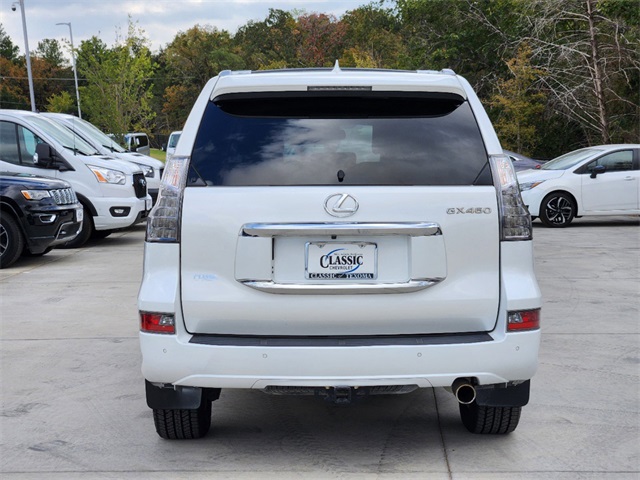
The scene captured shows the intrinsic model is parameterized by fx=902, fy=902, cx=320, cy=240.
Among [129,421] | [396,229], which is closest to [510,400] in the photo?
[396,229]

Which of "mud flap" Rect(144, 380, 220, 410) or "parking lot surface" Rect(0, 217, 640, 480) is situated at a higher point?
"mud flap" Rect(144, 380, 220, 410)

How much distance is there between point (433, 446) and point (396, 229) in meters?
1.35

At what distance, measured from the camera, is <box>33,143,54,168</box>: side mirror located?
13.6 m

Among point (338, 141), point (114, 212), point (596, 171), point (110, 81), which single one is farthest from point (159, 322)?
point (110, 81)

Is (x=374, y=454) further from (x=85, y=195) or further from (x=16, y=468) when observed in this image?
(x=85, y=195)

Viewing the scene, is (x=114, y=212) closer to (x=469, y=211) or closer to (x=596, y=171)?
(x=596, y=171)

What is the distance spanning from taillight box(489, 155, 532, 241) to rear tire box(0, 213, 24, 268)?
8.69m

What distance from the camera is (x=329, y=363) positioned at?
4000 millimetres

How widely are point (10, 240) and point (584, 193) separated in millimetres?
10453

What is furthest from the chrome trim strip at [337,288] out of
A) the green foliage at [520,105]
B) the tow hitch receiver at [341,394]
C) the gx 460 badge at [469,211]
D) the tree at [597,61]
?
the green foliage at [520,105]

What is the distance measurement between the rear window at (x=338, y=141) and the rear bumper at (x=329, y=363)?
75 centimetres

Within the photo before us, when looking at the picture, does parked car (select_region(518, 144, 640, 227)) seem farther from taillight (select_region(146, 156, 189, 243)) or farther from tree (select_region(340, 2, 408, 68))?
tree (select_region(340, 2, 408, 68))

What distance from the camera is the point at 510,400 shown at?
4441 millimetres

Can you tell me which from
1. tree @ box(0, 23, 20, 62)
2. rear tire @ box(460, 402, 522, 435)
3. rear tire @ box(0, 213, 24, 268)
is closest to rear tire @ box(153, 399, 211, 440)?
rear tire @ box(460, 402, 522, 435)
